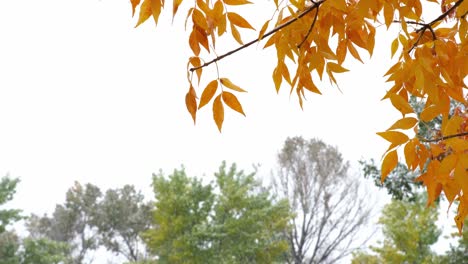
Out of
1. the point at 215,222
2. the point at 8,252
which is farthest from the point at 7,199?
the point at 215,222

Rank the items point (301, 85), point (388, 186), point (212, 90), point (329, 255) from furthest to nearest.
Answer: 1. point (329, 255)
2. point (388, 186)
3. point (301, 85)
4. point (212, 90)

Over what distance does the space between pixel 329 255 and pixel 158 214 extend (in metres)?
8.20

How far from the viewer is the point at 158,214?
1555 centimetres

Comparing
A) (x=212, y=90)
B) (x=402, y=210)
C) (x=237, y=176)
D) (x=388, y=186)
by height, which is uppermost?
(x=237, y=176)

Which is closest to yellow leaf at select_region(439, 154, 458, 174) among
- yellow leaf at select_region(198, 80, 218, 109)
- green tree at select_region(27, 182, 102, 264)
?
yellow leaf at select_region(198, 80, 218, 109)

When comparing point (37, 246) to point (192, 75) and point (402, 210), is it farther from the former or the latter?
point (192, 75)

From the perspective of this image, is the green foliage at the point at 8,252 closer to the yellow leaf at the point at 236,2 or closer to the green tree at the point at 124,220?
the green tree at the point at 124,220

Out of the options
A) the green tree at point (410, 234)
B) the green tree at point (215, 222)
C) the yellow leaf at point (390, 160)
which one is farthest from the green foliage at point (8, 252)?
the yellow leaf at point (390, 160)

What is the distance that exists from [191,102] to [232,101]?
133 mm

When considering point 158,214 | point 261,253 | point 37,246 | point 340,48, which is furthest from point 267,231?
point 340,48

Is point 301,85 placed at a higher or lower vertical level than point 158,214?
lower

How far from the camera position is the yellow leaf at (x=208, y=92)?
1.12 m

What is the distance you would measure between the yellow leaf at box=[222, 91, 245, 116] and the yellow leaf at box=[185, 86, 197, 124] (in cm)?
11

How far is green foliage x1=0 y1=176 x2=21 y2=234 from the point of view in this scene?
17166 millimetres
